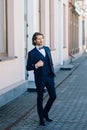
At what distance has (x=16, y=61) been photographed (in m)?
12.9

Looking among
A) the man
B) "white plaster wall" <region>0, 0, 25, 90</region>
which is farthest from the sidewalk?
the man

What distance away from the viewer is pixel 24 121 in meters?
9.54

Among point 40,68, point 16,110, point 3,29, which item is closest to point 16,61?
point 3,29

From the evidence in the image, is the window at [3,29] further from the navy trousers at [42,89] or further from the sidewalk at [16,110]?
the navy trousers at [42,89]

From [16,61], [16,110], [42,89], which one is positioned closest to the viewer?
[42,89]

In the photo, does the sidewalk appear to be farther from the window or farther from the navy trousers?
the window

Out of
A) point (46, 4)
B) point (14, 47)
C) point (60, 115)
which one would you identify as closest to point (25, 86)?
point (14, 47)

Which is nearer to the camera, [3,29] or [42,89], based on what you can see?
[42,89]

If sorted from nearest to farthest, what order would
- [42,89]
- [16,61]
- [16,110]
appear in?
[42,89] → [16,110] → [16,61]

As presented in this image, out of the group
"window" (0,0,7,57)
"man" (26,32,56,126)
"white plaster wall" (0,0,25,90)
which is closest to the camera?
"man" (26,32,56,126)

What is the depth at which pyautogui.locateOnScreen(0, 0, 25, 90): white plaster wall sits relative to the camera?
11.7 meters

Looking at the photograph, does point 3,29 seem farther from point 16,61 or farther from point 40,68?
point 40,68

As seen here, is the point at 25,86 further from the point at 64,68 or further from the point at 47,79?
the point at 64,68

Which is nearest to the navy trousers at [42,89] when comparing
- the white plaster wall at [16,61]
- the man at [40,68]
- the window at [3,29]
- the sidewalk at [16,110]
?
the man at [40,68]
